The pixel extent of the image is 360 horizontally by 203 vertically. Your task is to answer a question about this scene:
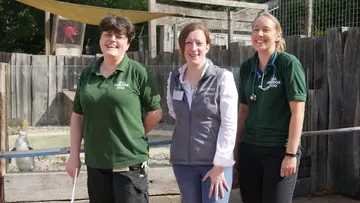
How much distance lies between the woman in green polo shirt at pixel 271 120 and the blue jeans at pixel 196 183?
0.23m

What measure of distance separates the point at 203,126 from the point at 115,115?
464mm

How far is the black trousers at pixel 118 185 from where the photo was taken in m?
2.38

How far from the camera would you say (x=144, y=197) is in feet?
8.08

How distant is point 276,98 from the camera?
2.41 metres

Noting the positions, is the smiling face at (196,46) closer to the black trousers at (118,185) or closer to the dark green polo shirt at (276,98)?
the dark green polo shirt at (276,98)

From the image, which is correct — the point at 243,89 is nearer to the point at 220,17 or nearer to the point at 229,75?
the point at 229,75

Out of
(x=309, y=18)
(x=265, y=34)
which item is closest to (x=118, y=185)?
(x=265, y=34)

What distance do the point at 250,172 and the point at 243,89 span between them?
1.57 ft

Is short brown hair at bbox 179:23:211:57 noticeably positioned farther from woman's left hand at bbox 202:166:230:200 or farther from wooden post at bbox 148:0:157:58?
wooden post at bbox 148:0:157:58

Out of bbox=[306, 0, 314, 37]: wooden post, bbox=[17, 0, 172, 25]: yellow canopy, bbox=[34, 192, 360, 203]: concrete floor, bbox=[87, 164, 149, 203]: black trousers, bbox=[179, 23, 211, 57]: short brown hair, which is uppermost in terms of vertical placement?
bbox=[17, 0, 172, 25]: yellow canopy

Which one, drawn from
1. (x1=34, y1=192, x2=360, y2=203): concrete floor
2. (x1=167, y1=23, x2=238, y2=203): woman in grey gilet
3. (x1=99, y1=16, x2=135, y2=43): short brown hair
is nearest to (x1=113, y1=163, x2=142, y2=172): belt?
(x1=167, y1=23, x2=238, y2=203): woman in grey gilet

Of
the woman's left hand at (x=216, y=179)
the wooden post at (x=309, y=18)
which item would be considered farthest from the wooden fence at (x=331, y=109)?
the woman's left hand at (x=216, y=179)

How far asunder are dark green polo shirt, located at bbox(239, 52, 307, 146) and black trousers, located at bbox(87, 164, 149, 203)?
651mm

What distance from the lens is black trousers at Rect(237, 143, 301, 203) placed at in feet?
7.91
